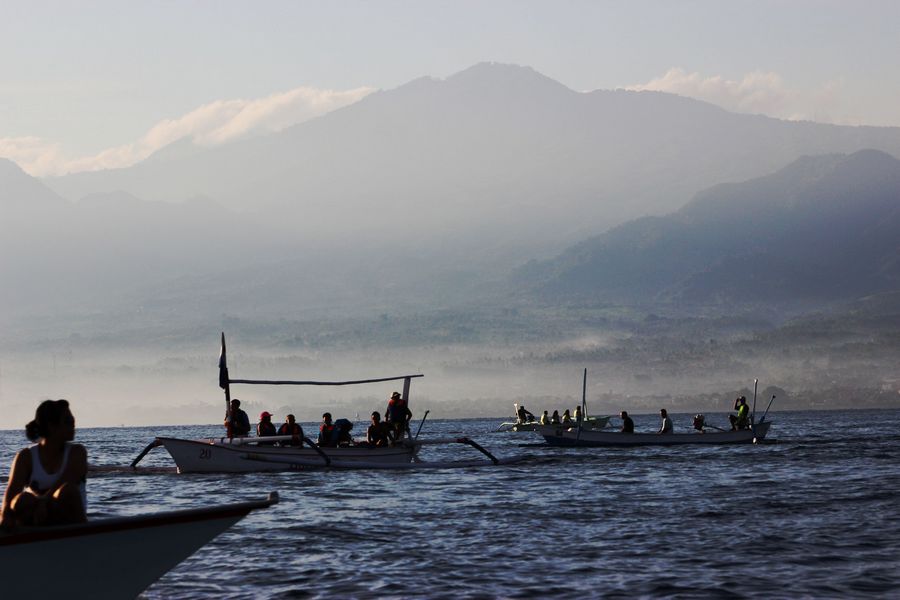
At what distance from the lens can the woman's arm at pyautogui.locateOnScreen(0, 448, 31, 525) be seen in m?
12.1

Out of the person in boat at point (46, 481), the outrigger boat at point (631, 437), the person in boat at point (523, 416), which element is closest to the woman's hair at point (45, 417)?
the person in boat at point (46, 481)

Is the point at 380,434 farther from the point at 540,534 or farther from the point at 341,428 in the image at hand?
the point at 540,534

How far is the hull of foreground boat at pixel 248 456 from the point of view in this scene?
140ft

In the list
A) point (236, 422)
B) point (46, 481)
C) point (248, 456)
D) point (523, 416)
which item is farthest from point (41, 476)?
point (523, 416)

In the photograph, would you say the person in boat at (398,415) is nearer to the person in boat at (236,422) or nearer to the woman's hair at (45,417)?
the person in boat at (236,422)

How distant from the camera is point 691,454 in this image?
61.2 m

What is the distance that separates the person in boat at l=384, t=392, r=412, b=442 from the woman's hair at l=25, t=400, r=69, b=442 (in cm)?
3366

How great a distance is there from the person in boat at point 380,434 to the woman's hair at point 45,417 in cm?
3381

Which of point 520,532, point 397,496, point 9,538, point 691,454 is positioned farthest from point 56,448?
point 691,454

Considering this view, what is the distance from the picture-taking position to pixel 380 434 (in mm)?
45906

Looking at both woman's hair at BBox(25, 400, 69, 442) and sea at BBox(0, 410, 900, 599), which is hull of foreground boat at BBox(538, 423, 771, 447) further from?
woman's hair at BBox(25, 400, 69, 442)

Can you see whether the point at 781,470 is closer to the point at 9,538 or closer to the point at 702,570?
the point at 702,570

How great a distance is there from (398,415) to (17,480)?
33960 mm

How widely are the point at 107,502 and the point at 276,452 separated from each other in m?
10.1
